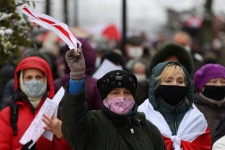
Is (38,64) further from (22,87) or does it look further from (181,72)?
(181,72)

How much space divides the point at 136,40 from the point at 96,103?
5705 millimetres

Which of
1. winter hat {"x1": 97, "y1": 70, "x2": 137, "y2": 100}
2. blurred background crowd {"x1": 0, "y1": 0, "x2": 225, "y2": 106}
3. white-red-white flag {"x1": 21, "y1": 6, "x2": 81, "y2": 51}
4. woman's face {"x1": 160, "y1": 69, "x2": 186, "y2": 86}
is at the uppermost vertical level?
white-red-white flag {"x1": 21, "y1": 6, "x2": 81, "y2": 51}

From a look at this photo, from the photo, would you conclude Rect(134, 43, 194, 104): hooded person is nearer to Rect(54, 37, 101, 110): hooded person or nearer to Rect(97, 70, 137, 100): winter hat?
Rect(54, 37, 101, 110): hooded person

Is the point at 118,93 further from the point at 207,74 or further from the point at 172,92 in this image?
the point at 207,74

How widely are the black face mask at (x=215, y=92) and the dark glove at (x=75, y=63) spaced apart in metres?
2.70

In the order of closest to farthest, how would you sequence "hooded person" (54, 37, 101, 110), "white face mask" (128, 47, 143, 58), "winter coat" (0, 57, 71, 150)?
"winter coat" (0, 57, 71, 150), "hooded person" (54, 37, 101, 110), "white face mask" (128, 47, 143, 58)

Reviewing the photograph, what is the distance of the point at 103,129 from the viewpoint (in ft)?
11.7

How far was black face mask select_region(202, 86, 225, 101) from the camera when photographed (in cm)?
541

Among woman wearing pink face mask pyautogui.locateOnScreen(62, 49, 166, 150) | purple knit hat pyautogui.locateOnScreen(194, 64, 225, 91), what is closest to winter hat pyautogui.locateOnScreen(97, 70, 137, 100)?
woman wearing pink face mask pyautogui.locateOnScreen(62, 49, 166, 150)

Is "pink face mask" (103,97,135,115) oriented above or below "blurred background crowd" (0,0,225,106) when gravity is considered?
above

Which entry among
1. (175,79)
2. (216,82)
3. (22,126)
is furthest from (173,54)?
(22,126)

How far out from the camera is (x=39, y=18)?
139 inches

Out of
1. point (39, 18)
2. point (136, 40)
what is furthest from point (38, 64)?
point (136, 40)

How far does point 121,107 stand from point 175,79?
1.12 m
